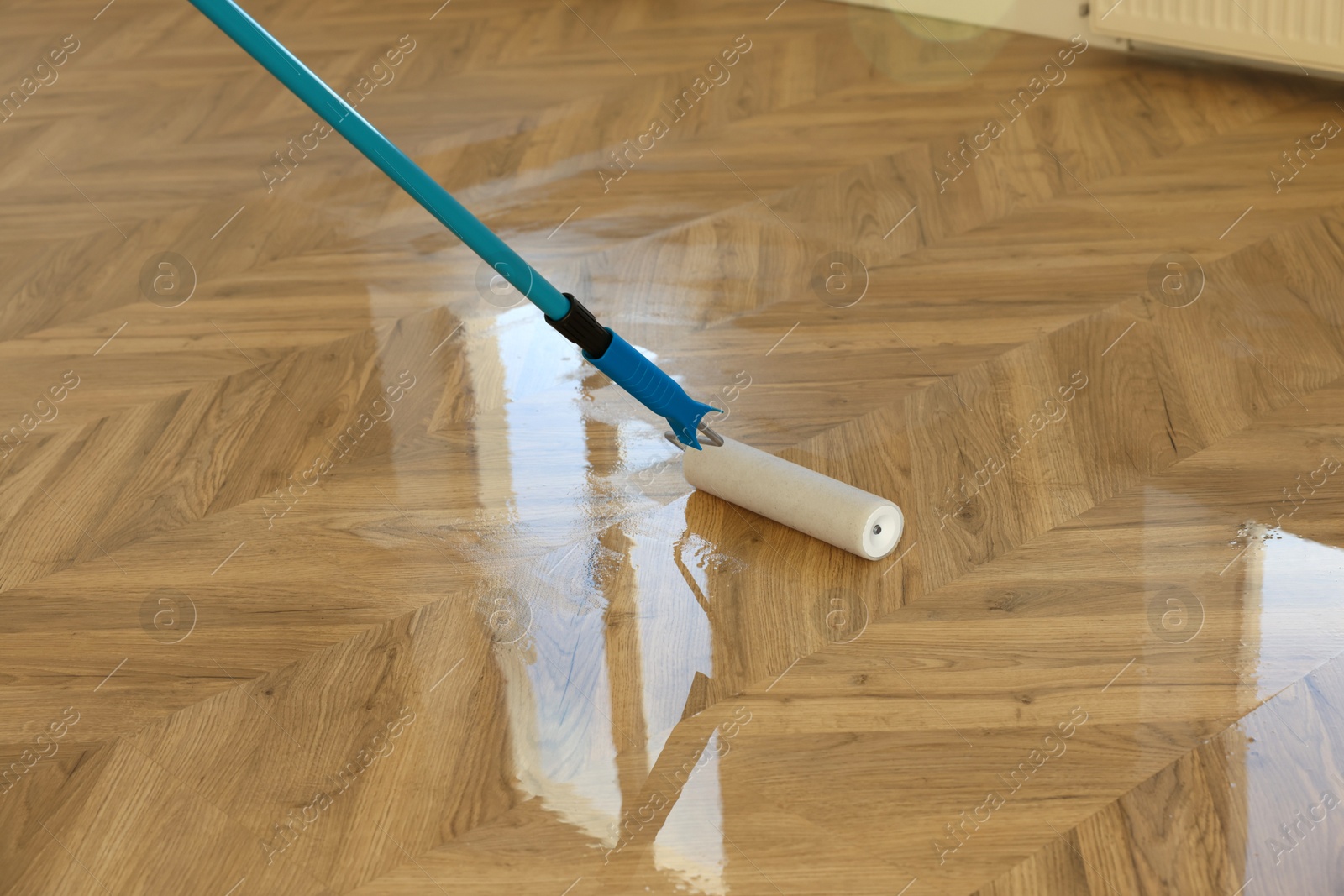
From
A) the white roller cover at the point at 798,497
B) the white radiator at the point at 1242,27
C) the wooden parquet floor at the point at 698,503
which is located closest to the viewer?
the wooden parquet floor at the point at 698,503

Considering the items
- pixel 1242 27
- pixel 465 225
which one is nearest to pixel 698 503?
pixel 465 225

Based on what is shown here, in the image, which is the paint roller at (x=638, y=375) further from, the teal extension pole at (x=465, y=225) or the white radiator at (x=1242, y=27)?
the white radiator at (x=1242, y=27)

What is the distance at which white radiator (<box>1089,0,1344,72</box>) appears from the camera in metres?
2.27

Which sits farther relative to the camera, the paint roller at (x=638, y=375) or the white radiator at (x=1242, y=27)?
the white radiator at (x=1242, y=27)

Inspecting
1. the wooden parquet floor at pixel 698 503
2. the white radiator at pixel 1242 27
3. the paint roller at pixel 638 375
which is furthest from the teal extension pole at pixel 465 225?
the white radiator at pixel 1242 27

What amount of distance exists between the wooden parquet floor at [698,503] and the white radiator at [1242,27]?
8cm

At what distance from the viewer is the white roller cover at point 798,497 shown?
140 cm

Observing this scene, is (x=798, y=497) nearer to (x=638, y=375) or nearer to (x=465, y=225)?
(x=638, y=375)

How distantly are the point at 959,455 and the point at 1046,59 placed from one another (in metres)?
1.46

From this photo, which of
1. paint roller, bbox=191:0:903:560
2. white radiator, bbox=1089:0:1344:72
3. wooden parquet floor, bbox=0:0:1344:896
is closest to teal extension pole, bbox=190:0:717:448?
paint roller, bbox=191:0:903:560

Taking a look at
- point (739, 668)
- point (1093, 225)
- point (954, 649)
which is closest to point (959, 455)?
point (954, 649)

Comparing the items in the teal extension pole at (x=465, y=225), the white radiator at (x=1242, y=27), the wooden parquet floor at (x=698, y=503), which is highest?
the teal extension pole at (x=465, y=225)

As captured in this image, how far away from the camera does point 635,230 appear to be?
2223 millimetres

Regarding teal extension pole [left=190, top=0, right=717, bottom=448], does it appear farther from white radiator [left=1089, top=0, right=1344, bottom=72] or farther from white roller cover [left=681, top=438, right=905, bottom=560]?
white radiator [left=1089, top=0, right=1344, bottom=72]
